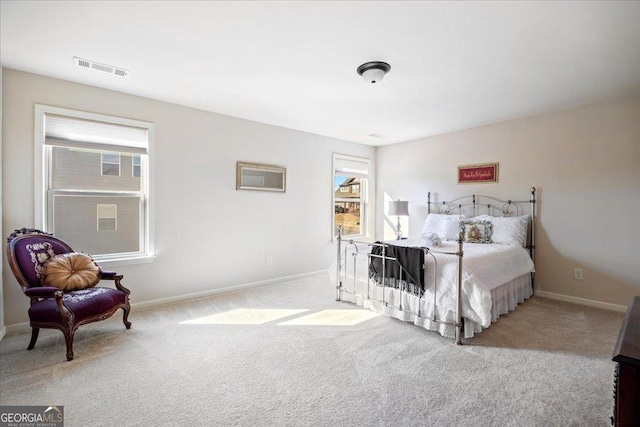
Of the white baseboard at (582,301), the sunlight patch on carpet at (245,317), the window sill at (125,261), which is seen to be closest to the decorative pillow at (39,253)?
the window sill at (125,261)

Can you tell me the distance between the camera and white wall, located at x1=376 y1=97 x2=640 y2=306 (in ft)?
11.4

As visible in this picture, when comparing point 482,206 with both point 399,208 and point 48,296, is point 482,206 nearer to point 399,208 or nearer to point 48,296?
point 399,208

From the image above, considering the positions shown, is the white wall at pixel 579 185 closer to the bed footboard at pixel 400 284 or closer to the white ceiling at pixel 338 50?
the white ceiling at pixel 338 50

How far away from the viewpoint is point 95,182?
3.35 meters

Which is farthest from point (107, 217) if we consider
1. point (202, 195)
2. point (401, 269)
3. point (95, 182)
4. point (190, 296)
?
point (401, 269)

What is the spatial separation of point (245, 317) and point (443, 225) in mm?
3225

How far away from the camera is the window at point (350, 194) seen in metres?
5.72

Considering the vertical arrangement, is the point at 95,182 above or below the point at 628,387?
above

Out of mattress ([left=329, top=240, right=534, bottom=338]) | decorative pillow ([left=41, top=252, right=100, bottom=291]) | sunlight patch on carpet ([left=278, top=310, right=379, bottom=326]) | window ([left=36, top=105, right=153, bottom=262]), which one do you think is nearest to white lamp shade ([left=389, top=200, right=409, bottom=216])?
mattress ([left=329, top=240, right=534, bottom=338])

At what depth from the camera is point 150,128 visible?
359 centimetres

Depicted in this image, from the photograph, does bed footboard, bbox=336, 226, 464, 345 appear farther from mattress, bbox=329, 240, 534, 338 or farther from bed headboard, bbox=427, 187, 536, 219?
bed headboard, bbox=427, 187, 536, 219

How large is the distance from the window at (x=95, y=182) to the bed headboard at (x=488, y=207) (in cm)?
449

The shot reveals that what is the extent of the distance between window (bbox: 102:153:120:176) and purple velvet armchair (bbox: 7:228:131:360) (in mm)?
916

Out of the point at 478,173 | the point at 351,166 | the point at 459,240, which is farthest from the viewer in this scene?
the point at 351,166
